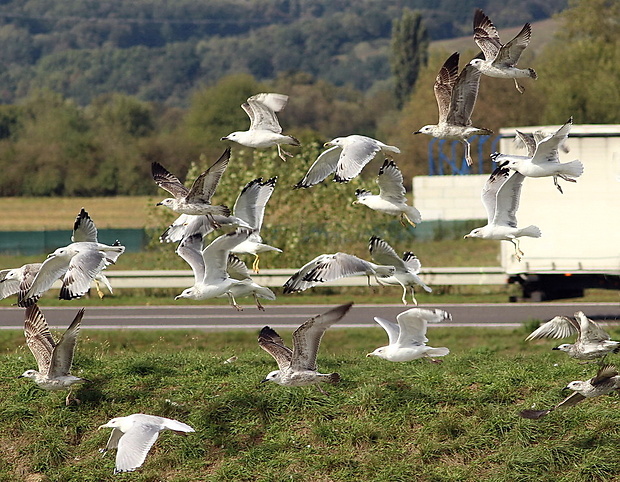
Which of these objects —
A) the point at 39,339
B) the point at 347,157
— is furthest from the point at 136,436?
the point at 347,157

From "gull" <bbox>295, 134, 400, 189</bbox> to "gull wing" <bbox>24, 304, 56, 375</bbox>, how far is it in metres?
3.02

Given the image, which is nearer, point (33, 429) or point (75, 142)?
point (33, 429)

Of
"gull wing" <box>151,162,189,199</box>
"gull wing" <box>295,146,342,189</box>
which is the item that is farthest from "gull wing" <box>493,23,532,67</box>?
"gull wing" <box>151,162,189,199</box>

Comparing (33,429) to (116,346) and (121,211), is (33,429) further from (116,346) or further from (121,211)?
(121,211)

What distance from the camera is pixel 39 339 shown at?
1078 cm

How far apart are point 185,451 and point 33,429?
1612 millimetres

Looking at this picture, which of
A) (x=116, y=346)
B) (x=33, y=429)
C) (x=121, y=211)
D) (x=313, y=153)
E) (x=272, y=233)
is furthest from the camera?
(x=121, y=211)

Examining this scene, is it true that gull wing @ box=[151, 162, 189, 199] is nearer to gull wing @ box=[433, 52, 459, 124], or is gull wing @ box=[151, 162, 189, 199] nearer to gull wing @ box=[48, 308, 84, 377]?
gull wing @ box=[48, 308, 84, 377]

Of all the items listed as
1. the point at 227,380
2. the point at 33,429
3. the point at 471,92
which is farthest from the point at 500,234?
the point at 33,429

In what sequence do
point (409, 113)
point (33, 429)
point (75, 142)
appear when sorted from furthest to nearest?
point (409, 113) → point (75, 142) → point (33, 429)

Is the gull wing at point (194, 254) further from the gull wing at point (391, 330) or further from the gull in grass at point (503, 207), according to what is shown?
the gull in grass at point (503, 207)

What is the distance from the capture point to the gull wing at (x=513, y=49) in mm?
10398

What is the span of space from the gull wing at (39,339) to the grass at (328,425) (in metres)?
0.56

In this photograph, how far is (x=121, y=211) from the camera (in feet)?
150
